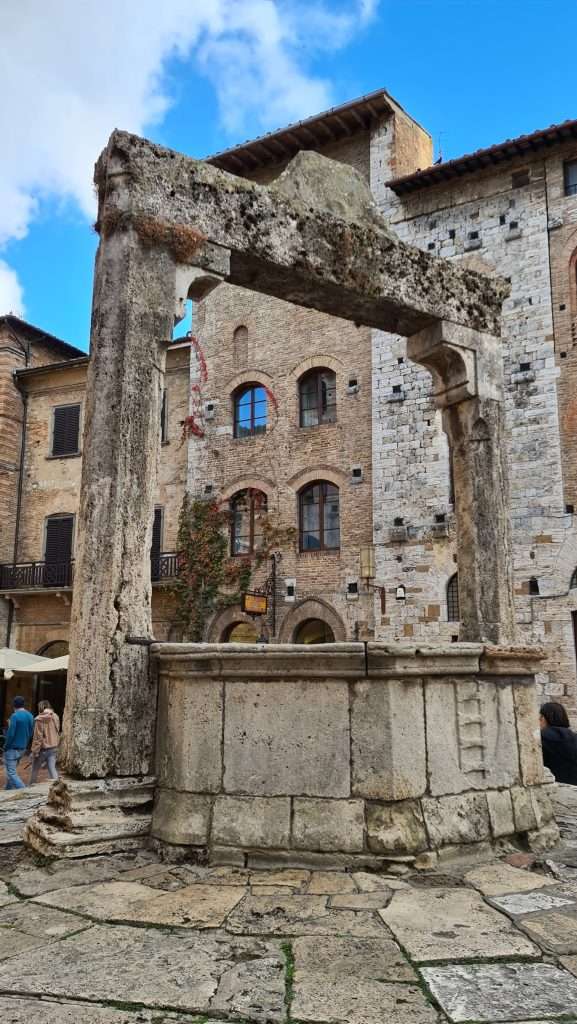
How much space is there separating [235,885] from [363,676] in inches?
47.9

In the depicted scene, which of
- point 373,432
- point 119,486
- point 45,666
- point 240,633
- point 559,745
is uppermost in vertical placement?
point 373,432

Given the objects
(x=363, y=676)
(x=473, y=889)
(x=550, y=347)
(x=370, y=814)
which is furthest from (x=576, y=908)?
(x=550, y=347)

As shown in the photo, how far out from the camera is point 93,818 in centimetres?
438

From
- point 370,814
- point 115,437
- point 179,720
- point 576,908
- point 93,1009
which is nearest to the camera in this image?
point 93,1009

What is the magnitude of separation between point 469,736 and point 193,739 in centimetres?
159

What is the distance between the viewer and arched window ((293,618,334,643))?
17.3m

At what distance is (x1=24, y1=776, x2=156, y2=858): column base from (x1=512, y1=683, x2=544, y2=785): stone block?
2.26 meters

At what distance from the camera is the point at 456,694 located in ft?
15.1

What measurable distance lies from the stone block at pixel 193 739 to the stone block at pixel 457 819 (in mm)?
1165

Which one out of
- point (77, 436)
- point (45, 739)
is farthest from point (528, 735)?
point (77, 436)

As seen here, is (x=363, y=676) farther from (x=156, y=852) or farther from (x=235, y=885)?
(x=156, y=852)

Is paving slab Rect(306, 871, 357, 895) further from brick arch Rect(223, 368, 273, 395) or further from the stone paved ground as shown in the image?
brick arch Rect(223, 368, 273, 395)

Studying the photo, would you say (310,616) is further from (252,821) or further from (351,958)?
(351,958)

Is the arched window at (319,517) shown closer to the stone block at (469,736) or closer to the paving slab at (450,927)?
the stone block at (469,736)
